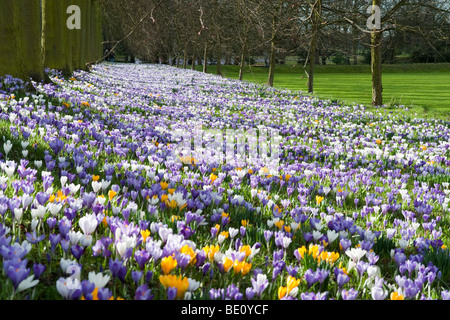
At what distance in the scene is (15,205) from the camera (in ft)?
8.34

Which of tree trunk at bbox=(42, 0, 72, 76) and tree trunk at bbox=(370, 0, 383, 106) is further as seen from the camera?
tree trunk at bbox=(370, 0, 383, 106)

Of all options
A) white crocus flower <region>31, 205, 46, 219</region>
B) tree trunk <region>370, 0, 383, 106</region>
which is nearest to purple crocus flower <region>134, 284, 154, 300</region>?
white crocus flower <region>31, 205, 46, 219</region>

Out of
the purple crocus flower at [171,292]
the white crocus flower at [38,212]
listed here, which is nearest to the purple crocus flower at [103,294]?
the purple crocus flower at [171,292]

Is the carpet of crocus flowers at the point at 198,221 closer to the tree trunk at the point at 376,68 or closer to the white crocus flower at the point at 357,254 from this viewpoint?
the white crocus flower at the point at 357,254

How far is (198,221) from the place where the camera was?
2.88 meters

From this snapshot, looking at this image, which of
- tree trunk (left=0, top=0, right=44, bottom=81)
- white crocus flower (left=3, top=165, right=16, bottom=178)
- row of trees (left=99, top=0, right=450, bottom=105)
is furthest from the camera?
tree trunk (left=0, top=0, right=44, bottom=81)

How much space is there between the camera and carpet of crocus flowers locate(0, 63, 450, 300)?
201cm

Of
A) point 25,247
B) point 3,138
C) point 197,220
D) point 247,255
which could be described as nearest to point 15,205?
point 25,247

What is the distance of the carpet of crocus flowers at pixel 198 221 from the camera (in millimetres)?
2010

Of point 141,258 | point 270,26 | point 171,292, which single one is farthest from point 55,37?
point 171,292

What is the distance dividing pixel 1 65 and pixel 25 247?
7903mm

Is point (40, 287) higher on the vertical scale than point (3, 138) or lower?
lower

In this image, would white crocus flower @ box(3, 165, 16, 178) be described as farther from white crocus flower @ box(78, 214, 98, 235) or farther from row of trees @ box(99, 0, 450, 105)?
row of trees @ box(99, 0, 450, 105)
